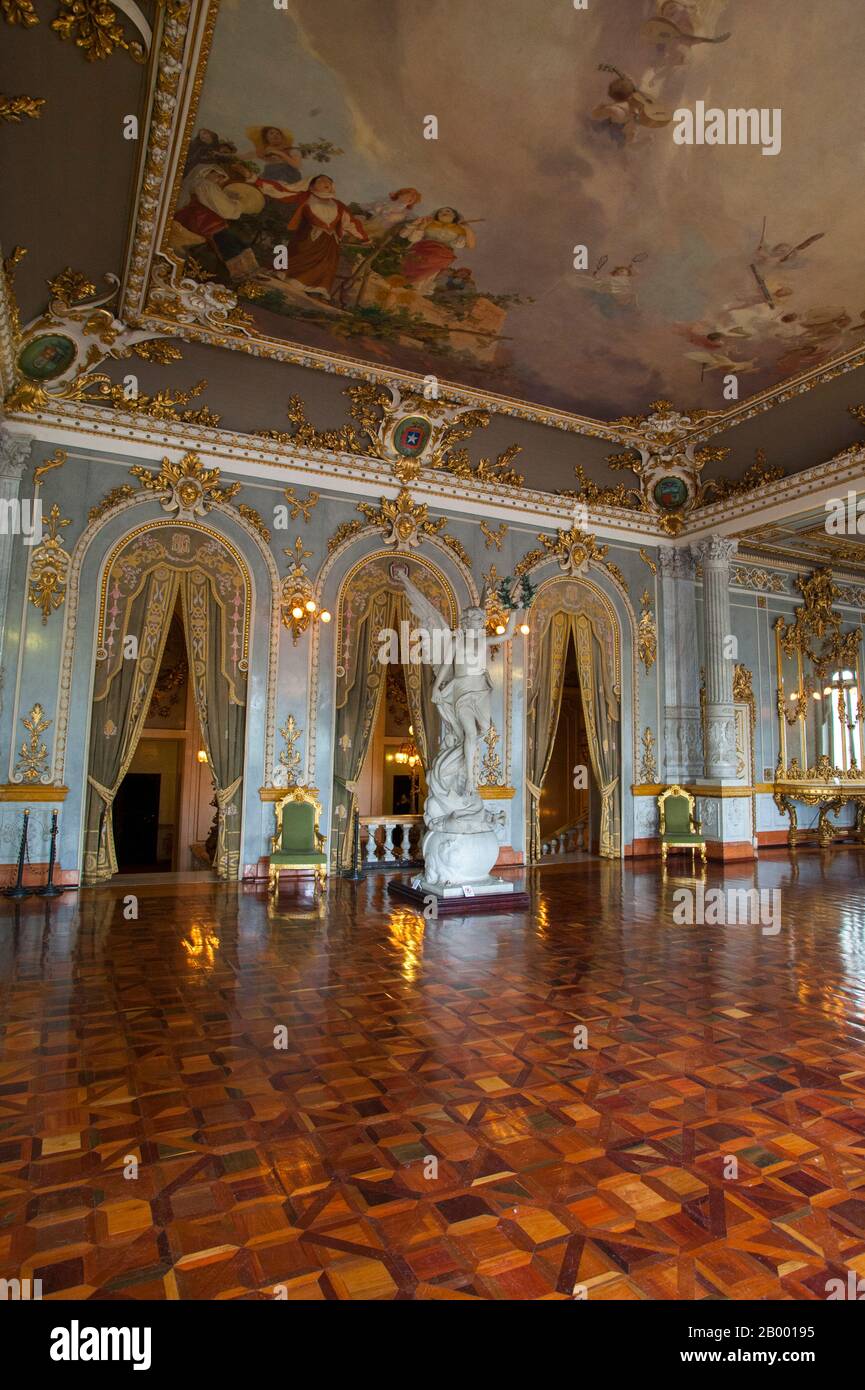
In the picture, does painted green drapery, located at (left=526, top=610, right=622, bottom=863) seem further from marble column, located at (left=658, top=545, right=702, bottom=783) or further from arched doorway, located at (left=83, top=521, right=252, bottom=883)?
arched doorway, located at (left=83, top=521, right=252, bottom=883)

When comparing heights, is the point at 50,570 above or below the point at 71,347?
below

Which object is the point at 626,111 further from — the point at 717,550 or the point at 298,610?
the point at 717,550

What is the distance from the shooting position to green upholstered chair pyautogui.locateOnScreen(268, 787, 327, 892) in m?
8.28

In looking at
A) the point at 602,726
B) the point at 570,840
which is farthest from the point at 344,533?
the point at 570,840

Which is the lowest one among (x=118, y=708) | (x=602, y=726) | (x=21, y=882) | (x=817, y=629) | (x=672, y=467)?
(x=21, y=882)

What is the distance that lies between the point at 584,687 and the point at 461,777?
409cm

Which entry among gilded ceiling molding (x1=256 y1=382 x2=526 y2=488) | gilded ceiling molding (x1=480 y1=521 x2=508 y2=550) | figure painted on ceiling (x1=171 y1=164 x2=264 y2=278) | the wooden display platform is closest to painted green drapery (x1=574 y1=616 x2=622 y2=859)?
gilded ceiling molding (x1=480 y1=521 x2=508 y2=550)

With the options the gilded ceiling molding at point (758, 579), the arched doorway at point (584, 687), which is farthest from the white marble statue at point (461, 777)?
the gilded ceiling molding at point (758, 579)

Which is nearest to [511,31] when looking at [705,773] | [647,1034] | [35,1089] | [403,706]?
[647,1034]

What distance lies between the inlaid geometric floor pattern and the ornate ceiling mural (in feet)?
21.2

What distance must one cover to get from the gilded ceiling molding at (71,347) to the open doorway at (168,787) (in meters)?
6.03

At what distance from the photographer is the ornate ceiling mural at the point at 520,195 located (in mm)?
5668

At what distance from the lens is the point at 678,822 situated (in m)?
11.1
